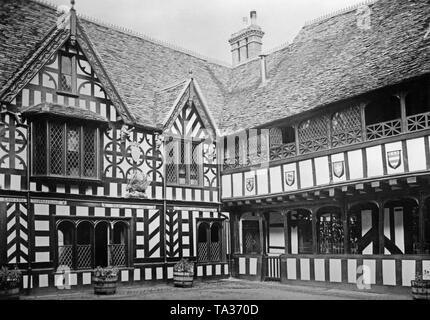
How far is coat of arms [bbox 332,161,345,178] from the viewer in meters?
15.1

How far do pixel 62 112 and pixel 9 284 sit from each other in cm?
493

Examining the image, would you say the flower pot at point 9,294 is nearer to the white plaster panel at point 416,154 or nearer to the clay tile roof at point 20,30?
the clay tile roof at point 20,30

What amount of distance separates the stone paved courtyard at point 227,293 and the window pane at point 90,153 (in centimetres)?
341

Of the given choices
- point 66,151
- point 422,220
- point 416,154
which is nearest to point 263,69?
point 416,154

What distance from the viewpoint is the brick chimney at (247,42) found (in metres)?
24.6

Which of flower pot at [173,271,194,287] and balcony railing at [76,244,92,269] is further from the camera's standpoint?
flower pot at [173,271,194,287]

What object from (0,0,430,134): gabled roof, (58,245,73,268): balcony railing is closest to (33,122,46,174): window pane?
(0,0,430,134): gabled roof

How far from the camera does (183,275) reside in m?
16.0

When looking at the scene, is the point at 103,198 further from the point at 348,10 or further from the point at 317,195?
the point at 348,10

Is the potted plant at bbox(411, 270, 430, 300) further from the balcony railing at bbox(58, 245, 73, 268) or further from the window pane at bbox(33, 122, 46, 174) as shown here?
the window pane at bbox(33, 122, 46, 174)

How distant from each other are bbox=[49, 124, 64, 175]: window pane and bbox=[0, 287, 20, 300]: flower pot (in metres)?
3.54

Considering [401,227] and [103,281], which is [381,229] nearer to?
[401,227]

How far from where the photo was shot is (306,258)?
53.0 feet

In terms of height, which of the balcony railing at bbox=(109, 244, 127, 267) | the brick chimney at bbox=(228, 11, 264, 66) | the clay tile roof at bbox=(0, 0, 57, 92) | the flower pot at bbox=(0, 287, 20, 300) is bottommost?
the flower pot at bbox=(0, 287, 20, 300)
